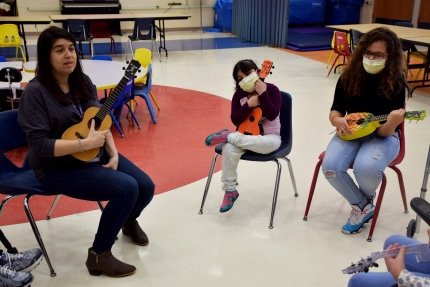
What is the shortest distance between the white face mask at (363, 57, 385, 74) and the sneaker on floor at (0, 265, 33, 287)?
2.12 m

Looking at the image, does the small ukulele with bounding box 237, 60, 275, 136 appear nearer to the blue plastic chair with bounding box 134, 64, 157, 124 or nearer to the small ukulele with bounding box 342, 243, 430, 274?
the small ukulele with bounding box 342, 243, 430, 274

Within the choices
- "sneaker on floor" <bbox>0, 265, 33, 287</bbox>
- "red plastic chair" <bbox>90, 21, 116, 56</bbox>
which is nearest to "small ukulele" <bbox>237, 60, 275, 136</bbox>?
"sneaker on floor" <bbox>0, 265, 33, 287</bbox>

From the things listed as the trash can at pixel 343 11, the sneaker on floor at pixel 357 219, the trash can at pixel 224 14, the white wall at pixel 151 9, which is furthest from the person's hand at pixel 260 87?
the trash can at pixel 343 11

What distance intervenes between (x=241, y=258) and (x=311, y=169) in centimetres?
137

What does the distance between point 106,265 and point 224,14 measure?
1088cm

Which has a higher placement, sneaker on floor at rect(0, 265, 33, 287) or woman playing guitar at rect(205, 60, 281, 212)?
woman playing guitar at rect(205, 60, 281, 212)

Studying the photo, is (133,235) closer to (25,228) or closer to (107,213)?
(107,213)

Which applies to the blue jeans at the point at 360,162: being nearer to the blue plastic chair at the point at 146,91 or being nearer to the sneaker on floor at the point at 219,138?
the sneaker on floor at the point at 219,138

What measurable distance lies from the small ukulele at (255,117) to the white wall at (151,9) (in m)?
9.20

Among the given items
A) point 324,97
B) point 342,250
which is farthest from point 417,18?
point 342,250

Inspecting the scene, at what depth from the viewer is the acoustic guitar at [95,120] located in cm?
228

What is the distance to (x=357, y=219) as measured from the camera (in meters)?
2.71

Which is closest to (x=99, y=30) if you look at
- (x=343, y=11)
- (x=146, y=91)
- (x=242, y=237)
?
(x=146, y=91)

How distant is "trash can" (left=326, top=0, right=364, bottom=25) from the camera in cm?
1212
